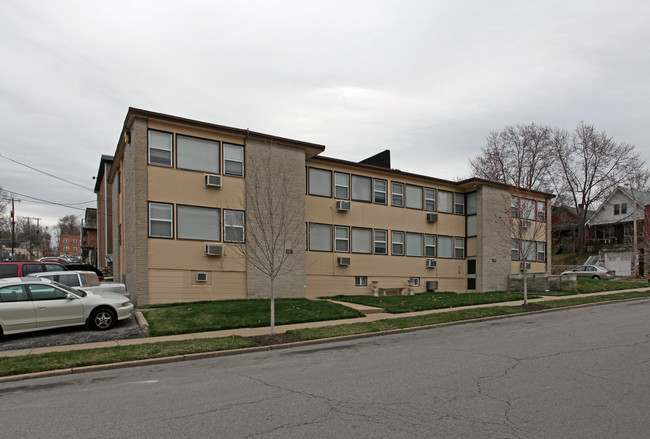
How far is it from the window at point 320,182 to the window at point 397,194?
163 inches

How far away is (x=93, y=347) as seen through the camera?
10680 mm

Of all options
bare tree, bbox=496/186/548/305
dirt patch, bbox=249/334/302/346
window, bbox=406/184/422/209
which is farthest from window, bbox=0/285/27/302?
window, bbox=406/184/422/209

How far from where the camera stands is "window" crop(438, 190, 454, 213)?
27.0 metres

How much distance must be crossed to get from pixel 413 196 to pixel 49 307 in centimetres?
1892

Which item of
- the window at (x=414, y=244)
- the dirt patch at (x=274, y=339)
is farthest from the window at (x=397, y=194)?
the dirt patch at (x=274, y=339)

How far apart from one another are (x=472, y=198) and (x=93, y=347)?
22.7 metres

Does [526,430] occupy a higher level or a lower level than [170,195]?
lower

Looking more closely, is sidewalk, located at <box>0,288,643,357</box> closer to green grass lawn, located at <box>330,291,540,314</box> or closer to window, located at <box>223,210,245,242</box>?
green grass lawn, located at <box>330,291,540,314</box>

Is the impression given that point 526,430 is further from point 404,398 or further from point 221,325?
point 221,325

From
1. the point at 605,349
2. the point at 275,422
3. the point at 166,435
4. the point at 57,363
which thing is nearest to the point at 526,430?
the point at 275,422

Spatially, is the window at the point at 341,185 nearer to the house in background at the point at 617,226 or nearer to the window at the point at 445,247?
the window at the point at 445,247

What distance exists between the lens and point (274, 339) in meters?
11.7

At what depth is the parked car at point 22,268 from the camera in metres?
16.6

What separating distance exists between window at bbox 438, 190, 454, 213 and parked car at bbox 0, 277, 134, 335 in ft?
62.5
